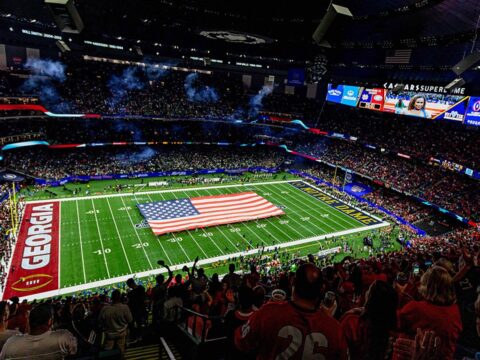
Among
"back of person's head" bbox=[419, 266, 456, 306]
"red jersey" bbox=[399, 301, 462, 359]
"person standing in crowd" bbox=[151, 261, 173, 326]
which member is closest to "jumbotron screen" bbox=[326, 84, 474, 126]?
"person standing in crowd" bbox=[151, 261, 173, 326]

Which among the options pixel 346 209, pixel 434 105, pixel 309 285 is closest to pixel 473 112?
pixel 434 105

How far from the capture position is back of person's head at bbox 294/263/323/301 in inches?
113

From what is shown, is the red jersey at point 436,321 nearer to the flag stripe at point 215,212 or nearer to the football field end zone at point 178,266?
the football field end zone at point 178,266

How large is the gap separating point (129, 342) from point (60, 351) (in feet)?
16.3

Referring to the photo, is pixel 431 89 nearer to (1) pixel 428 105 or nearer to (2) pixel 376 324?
(1) pixel 428 105

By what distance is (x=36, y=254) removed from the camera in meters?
27.3

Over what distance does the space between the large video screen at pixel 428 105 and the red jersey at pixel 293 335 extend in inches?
1775

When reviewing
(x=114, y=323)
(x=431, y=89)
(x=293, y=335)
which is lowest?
(x=114, y=323)

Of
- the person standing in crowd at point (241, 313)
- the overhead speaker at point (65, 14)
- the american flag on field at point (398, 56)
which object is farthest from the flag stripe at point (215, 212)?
the person standing in crowd at point (241, 313)

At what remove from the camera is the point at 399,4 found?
30375 mm

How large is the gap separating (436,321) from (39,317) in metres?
4.35

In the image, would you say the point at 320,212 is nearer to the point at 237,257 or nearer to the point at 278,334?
the point at 237,257

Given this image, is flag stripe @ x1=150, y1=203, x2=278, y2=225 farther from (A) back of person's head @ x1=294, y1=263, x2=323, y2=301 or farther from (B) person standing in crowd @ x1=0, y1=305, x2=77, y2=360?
(A) back of person's head @ x1=294, y1=263, x2=323, y2=301

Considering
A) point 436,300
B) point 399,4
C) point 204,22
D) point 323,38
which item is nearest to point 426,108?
point 399,4
